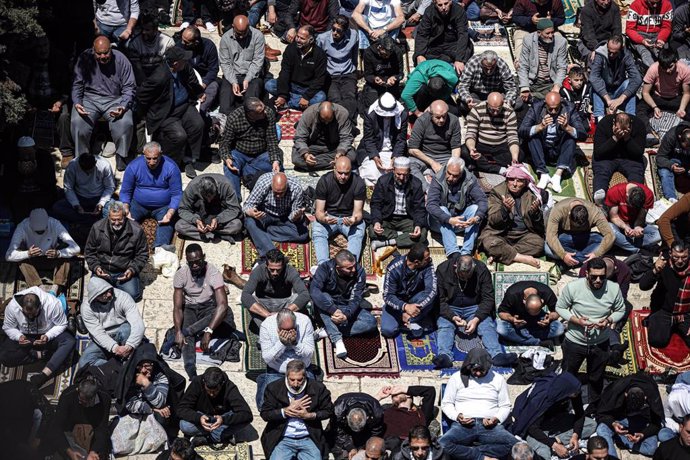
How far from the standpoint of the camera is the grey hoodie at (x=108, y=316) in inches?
749

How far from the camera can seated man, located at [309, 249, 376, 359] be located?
19.5 metres

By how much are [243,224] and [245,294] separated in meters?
1.56

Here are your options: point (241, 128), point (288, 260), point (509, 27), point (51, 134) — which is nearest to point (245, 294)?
point (288, 260)

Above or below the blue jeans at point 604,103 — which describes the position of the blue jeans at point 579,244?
below

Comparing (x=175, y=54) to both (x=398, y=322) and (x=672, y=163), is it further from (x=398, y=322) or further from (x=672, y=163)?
(x=672, y=163)

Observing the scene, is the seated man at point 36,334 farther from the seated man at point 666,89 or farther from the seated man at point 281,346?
the seated man at point 666,89

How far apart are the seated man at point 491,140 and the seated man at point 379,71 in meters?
1.39

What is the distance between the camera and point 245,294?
19.6 metres

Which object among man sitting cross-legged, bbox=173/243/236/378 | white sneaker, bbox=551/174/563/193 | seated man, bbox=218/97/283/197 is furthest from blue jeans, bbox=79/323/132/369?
white sneaker, bbox=551/174/563/193

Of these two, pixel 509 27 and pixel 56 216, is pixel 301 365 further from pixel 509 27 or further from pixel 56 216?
pixel 509 27

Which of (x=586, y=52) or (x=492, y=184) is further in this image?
(x=586, y=52)

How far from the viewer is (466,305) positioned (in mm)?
19875

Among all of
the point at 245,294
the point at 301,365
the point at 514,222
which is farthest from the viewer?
the point at 514,222

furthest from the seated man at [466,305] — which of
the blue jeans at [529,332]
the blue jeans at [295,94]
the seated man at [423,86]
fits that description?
the blue jeans at [295,94]
